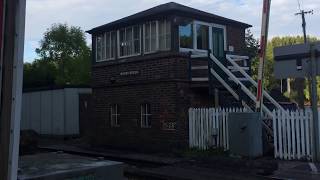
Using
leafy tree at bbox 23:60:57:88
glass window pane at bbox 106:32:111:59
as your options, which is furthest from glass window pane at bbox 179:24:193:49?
leafy tree at bbox 23:60:57:88

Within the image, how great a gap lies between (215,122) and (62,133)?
12578mm

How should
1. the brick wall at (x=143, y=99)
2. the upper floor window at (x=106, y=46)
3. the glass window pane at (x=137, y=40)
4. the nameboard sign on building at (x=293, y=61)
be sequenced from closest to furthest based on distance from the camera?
the nameboard sign on building at (x=293, y=61) → the brick wall at (x=143, y=99) → the glass window pane at (x=137, y=40) → the upper floor window at (x=106, y=46)

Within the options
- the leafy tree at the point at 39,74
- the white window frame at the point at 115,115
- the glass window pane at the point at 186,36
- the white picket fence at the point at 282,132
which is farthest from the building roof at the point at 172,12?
the leafy tree at the point at 39,74

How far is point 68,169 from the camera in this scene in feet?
10.0

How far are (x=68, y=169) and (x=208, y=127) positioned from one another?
43.1ft

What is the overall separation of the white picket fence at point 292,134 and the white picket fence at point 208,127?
1665mm

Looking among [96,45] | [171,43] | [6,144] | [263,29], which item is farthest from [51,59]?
[6,144]

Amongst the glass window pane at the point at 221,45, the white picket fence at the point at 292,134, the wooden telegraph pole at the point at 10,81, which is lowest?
the white picket fence at the point at 292,134

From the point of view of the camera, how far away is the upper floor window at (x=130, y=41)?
18.7 metres

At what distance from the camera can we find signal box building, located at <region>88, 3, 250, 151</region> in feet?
55.2

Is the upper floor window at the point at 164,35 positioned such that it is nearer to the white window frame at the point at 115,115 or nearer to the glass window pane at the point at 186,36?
the glass window pane at the point at 186,36

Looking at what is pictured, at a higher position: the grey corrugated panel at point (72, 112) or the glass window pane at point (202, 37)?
the glass window pane at point (202, 37)

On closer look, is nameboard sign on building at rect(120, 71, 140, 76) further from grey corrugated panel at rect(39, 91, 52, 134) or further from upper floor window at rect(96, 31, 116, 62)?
grey corrugated panel at rect(39, 91, 52, 134)

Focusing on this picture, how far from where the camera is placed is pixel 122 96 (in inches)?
753
